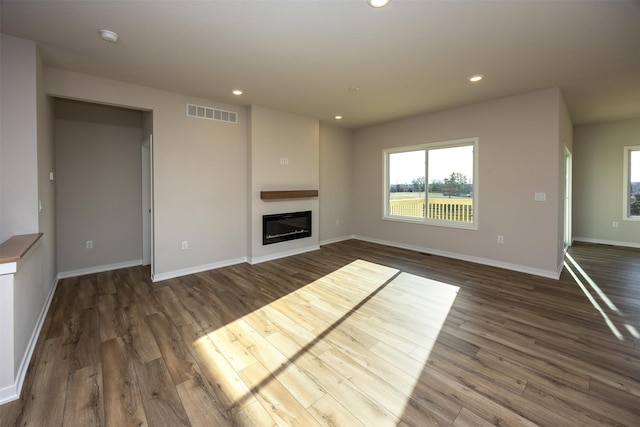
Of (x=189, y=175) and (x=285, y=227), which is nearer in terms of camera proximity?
(x=189, y=175)

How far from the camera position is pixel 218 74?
3.33 m

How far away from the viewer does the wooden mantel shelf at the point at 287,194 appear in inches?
187

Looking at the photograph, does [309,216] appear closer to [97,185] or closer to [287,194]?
→ [287,194]

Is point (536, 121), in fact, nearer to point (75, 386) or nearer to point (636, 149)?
point (636, 149)

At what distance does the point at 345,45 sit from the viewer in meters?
2.66

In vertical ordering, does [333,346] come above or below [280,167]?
below

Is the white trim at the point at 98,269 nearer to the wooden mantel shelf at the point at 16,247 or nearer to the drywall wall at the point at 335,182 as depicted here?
the wooden mantel shelf at the point at 16,247

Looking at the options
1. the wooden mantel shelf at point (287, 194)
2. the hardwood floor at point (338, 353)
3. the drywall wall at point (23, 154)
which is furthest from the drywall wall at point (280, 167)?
the drywall wall at point (23, 154)

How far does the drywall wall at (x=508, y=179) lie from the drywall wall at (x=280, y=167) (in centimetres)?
198

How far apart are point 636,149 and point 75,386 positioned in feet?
30.1

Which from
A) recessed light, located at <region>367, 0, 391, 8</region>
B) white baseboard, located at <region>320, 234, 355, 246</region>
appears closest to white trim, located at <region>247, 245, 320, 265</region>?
white baseboard, located at <region>320, 234, 355, 246</region>

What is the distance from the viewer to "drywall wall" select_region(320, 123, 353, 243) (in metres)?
6.18

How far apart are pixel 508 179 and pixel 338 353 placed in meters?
3.93

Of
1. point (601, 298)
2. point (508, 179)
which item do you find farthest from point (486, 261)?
point (601, 298)
